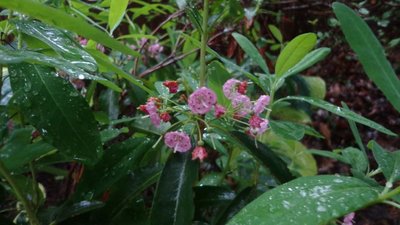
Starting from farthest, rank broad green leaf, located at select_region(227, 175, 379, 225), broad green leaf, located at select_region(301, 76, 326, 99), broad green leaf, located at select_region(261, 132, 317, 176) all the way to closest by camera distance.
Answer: broad green leaf, located at select_region(301, 76, 326, 99) → broad green leaf, located at select_region(261, 132, 317, 176) → broad green leaf, located at select_region(227, 175, 379, 225)

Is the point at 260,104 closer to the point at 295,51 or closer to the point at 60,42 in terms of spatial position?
the point at 295,51

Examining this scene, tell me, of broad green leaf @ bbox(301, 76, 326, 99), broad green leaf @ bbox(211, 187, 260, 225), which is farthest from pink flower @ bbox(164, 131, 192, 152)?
broad green leaf @ bbox(301, 76, 326, 99)

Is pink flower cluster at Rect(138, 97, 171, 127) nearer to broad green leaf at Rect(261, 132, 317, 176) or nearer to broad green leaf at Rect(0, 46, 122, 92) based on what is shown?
broad green leaf at Rect(0, 46, 122, 92)

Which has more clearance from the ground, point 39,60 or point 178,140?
point 39,60

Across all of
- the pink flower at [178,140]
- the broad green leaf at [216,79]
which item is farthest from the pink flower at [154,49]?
the pink flower at [178,140]

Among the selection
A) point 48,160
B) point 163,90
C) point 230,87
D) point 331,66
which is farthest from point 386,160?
point 331,66

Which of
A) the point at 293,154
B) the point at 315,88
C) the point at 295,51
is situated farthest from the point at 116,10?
the point at 315,88

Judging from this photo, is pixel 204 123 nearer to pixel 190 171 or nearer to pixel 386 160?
pixel 190 171
